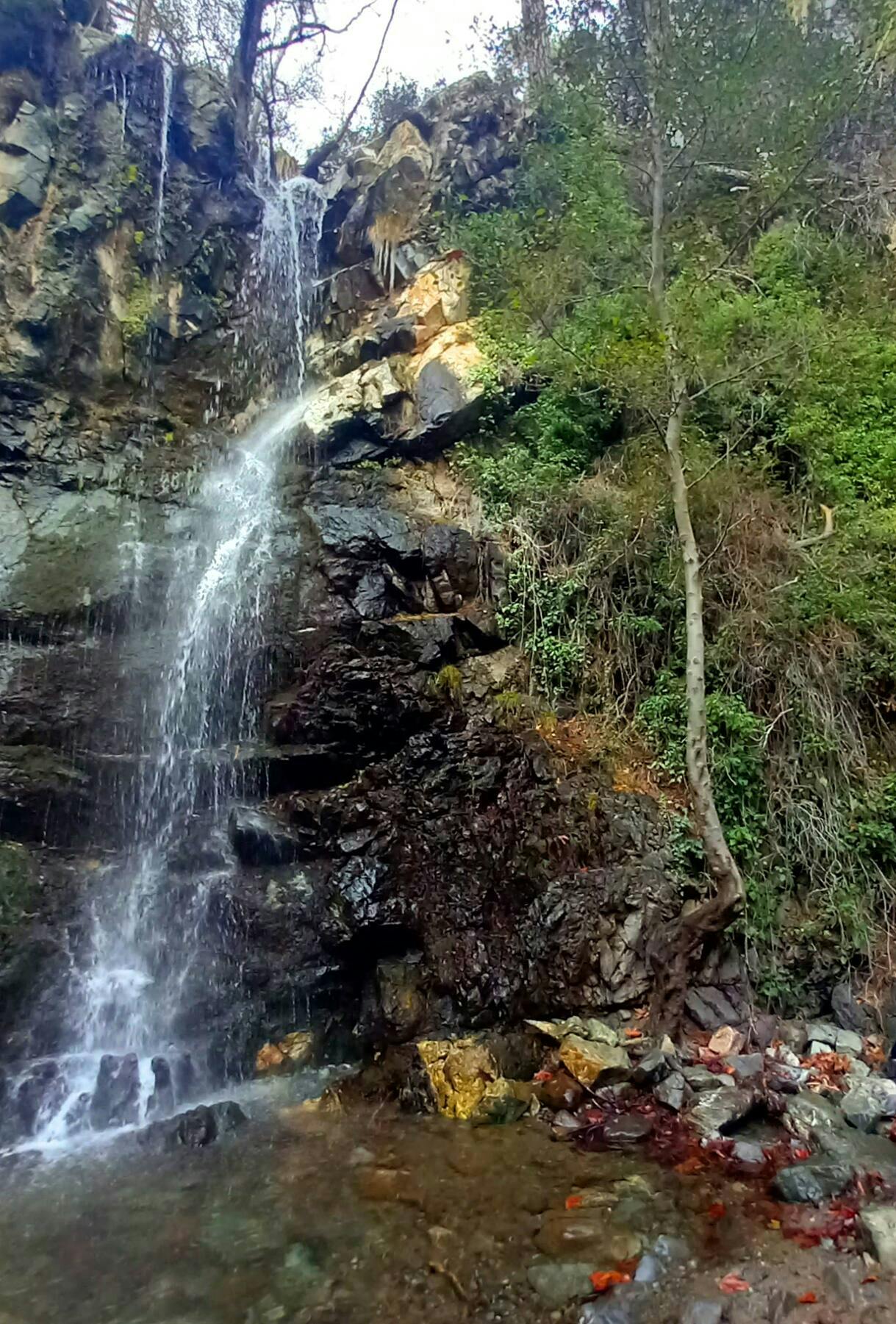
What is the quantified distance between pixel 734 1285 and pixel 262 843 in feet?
14.7

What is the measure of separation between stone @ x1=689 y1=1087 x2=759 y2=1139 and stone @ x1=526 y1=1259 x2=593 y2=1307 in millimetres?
1388

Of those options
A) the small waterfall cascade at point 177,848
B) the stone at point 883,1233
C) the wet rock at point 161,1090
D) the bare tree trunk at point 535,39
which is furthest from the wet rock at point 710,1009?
the bare tree trunk at point 535,39

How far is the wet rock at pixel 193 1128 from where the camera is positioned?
4984 mm

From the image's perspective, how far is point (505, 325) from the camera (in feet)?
30.8

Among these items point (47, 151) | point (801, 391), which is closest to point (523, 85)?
point (47, 151)

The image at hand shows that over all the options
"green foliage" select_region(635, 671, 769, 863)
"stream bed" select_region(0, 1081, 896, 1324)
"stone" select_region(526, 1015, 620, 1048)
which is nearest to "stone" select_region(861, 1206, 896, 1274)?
"stream bed" select_region(0, 1081, 896, 1324)

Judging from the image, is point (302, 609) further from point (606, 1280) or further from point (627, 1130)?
point (606, 1280)

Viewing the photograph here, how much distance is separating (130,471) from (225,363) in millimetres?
2827

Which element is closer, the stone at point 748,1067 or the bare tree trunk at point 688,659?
the stone at point 748,1067

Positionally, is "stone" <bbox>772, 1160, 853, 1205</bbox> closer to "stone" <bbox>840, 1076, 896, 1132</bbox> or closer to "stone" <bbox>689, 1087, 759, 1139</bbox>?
"stone" <bbox>689, 1087, 759, 1139</bbox>

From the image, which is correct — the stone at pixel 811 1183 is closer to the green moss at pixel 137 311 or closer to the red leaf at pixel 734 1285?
the red leaf at pixel 734 1285

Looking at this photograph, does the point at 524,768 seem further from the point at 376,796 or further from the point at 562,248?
the point at 562,248

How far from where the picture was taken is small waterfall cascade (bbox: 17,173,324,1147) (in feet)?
18.5

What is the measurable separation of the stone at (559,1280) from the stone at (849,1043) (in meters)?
2.78
